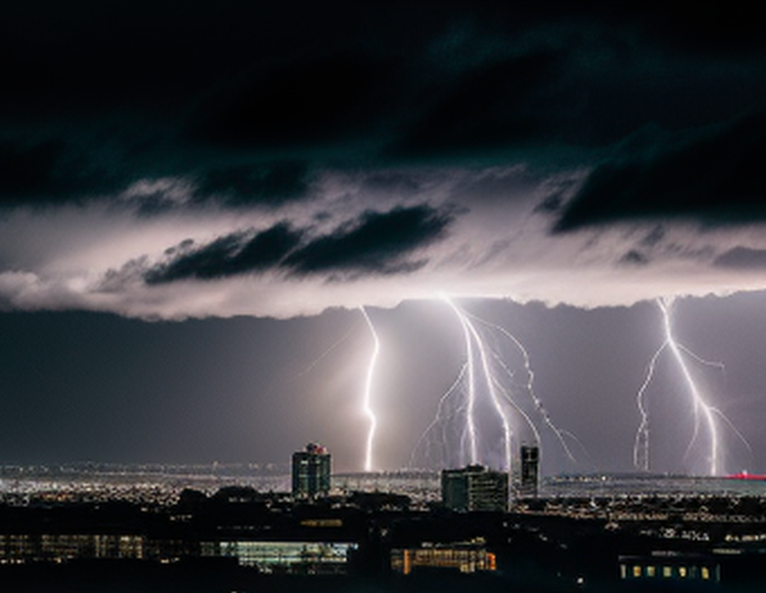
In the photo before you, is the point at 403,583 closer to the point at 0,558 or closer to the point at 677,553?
the point at 677,553

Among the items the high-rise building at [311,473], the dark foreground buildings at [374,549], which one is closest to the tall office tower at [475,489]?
the dark foreground buildings at [374,549]

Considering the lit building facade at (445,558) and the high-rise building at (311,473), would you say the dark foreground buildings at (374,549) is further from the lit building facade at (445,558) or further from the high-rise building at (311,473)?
the high-rise building at (311,473)

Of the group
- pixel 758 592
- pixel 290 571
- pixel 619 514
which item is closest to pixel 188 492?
pixel 619 514

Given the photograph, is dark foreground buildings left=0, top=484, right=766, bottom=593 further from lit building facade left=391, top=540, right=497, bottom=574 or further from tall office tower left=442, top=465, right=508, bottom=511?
tall office tower left=442, top=465, right=508, bottom=511

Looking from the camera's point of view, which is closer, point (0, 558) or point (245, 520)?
point (0, 558)

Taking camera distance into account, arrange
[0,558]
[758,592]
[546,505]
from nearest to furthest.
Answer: [758,592] < [0,558] < [546,505]

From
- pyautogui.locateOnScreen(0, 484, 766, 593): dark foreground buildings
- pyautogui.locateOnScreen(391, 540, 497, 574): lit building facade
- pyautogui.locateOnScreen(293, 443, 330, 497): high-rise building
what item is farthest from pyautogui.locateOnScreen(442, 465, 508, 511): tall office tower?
pyautogui.locateOnScreen(391, 540, 497, 574): lit building facade

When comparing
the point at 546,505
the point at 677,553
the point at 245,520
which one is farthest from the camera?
the point at 546,505
